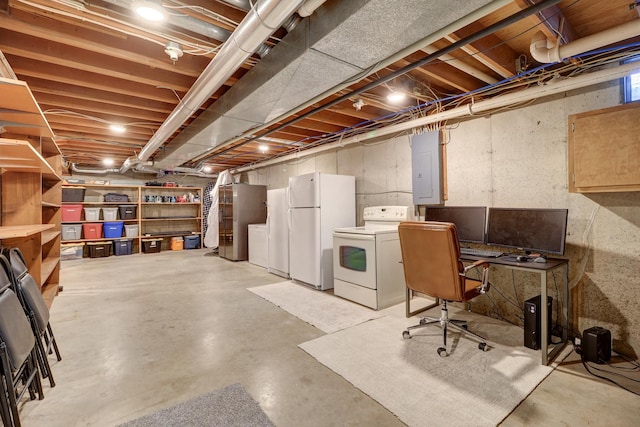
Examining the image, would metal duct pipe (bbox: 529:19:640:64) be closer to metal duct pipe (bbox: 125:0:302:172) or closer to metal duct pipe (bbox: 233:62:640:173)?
metal duct pipe (bbox: 233:62:640:173)

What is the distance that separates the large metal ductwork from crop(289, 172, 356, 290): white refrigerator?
5.21ft

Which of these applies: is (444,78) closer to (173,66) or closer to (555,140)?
(555,140)

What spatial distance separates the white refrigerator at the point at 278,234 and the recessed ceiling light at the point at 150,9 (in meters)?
3.59

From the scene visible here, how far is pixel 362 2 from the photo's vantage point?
150 centimetres

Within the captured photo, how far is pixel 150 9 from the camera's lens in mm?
1609

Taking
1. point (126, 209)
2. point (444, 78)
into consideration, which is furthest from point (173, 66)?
point (126, 209)

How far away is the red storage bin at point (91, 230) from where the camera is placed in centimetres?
740

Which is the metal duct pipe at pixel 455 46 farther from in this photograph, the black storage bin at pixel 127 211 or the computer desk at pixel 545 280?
the black storage bin at pixel 127 211

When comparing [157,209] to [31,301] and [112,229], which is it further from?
[31,301]

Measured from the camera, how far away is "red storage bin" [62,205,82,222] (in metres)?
7.11

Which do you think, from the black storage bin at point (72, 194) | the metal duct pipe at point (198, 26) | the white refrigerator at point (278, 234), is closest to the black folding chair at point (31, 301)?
the metal duct pipe at point (198, 26)

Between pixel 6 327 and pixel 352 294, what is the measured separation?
310cm

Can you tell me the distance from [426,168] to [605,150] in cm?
165

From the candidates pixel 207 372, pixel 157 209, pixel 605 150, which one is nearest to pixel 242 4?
pixel 207 372
